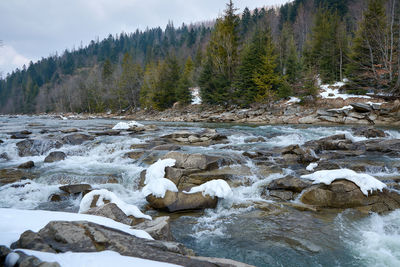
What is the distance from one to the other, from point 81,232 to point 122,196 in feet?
13.5

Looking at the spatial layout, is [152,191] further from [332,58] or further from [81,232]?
[332,58]

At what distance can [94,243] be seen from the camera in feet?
7.54

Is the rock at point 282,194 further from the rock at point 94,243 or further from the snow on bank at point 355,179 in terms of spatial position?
the rock at point 94,243

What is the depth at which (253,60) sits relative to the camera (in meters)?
27.1

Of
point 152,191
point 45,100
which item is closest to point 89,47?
point 45,100

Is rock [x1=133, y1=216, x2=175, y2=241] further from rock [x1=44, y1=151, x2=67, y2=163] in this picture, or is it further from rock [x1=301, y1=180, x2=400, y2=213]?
rock [x1=44, y1=151, x2=67, y2=163]

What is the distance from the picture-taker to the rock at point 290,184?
5777 mm

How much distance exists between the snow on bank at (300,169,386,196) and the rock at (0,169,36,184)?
357 inches

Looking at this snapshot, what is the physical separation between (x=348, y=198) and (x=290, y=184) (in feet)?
4.28

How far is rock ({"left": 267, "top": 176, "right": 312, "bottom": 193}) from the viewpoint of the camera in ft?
19.0

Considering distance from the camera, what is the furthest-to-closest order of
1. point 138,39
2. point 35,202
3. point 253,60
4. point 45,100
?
1. point 138,39
2. point 45,100
3. point 253,60
4. point 35,202

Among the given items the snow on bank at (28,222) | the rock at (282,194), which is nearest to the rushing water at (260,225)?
the rock at (282,194)

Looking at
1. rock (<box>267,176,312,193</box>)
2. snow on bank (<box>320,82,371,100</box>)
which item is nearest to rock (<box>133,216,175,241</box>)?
rock (<box>267,176,312,193</box>)

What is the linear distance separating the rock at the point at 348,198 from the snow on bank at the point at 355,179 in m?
0.10
